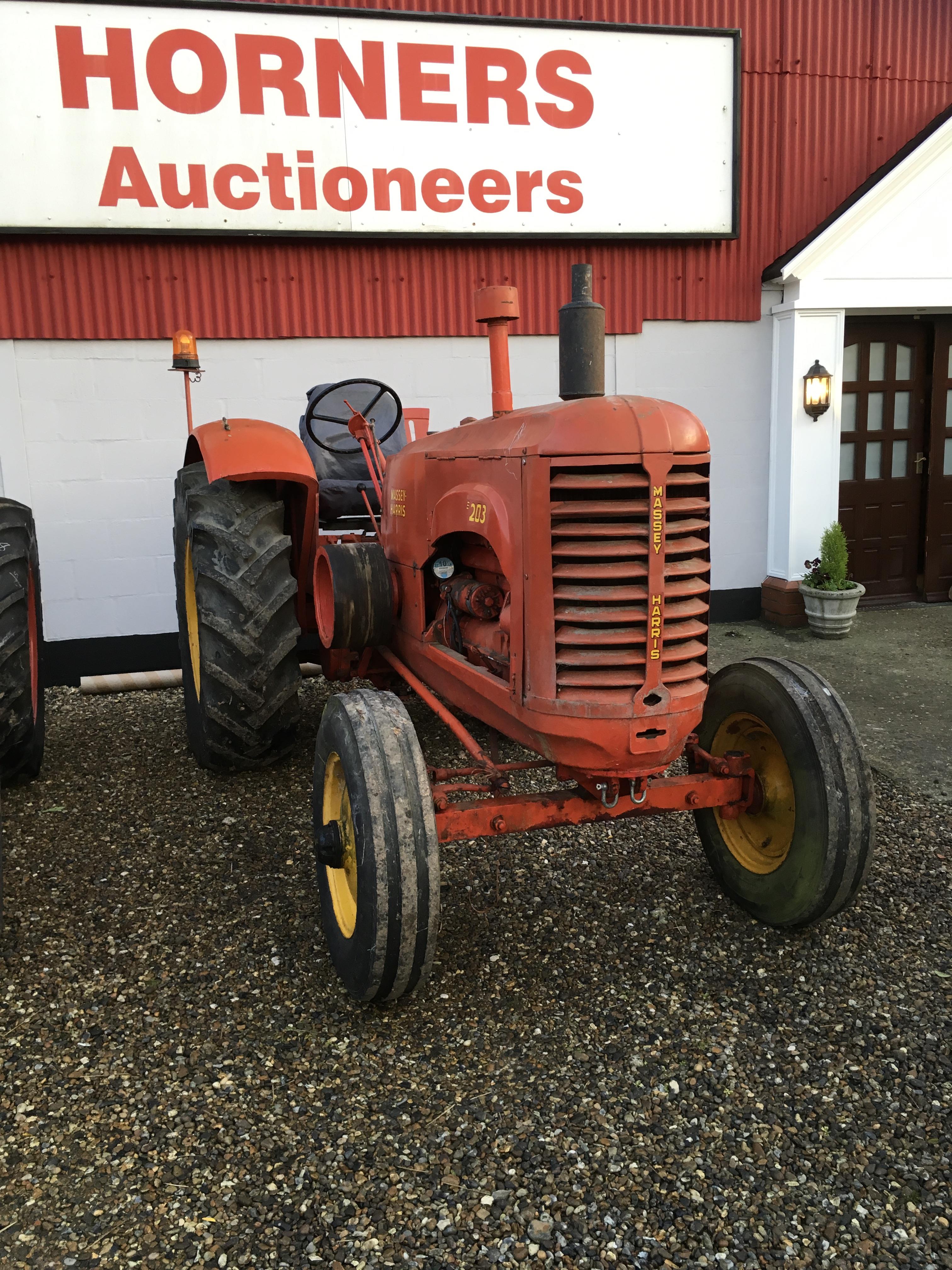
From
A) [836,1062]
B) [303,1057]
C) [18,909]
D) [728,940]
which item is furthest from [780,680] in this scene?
[18,909]

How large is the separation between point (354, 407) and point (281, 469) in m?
0.82

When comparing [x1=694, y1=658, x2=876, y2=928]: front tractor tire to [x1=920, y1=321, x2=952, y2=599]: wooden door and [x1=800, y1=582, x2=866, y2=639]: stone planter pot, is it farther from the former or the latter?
[x1=920, y1=321, x2=952, y2=599]: wooden door

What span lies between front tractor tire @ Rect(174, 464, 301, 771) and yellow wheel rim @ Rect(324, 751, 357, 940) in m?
1.05

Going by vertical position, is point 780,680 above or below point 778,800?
above

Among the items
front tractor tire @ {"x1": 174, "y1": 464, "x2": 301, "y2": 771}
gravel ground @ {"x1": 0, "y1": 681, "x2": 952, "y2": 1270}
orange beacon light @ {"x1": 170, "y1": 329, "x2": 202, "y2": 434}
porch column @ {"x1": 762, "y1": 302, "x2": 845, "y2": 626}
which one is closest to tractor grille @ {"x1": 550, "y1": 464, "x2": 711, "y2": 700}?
gravel ground @ {"x1": 0, "y1": 681, "x2": 952, "y2": 1270}

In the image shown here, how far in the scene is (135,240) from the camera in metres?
5.54

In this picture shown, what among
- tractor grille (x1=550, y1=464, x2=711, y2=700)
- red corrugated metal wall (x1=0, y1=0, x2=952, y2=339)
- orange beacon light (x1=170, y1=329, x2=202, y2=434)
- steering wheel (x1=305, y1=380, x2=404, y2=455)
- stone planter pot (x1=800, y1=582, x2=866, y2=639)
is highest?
red corrugated metal wall (x1=0, y1=0, x2=952, y2=339)

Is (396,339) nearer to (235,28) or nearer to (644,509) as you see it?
(235,28)

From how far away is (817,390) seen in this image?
21.1 feet

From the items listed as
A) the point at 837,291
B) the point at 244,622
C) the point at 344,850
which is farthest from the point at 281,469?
the point at 837,291

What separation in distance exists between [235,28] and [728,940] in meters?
5.49

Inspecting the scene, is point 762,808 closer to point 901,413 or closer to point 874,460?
point 874,460

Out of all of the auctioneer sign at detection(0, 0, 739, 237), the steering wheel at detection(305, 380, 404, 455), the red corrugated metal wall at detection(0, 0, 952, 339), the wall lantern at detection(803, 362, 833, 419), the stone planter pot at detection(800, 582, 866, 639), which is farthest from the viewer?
the wall lantern at detection(803, 362, 833, 419)

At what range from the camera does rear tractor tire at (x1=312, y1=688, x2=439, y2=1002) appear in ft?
7.22
